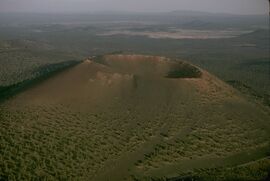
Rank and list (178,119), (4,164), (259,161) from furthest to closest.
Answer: (178,119)
(259,161)
(4,164)

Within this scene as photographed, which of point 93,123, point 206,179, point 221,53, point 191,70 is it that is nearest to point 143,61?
point 191,70

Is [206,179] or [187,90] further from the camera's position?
[187,90]

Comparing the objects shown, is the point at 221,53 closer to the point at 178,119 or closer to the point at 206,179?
the point at 178,119

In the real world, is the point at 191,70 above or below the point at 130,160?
above

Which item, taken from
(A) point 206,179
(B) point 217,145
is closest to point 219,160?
(B) point 217,145

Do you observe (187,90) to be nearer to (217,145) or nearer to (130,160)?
(217,145)

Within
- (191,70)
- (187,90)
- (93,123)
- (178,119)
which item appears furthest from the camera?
(191,70)
